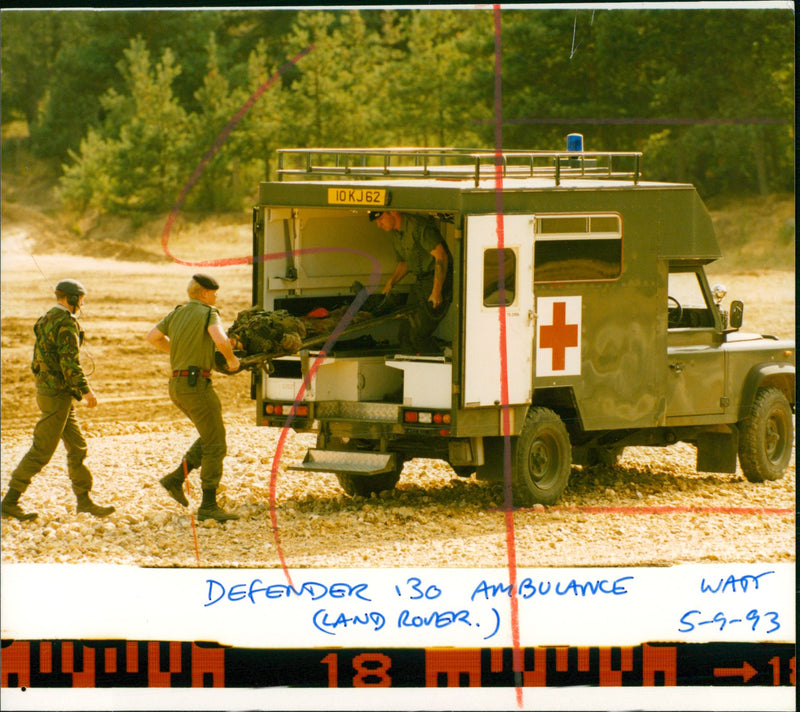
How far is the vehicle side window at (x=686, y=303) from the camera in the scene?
563 inches

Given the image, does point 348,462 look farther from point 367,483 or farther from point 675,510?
point 675,510

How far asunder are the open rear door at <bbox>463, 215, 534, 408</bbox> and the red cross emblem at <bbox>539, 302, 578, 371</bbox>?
0.18 meters

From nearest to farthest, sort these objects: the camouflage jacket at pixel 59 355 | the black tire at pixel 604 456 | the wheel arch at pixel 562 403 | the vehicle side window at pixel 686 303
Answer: the camouflage jacket at pixel 59 355
the wheel arch at pixel 562 403
the vehicle side window at pixel 686 303
the black tire at pixel 604 456

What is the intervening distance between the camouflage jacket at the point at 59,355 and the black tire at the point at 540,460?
10.8 feet

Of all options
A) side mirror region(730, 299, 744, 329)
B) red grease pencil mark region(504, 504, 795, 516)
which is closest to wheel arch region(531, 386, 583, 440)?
red grease pencil mark region(504, 504, 795, 516)

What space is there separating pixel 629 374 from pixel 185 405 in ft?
11.7

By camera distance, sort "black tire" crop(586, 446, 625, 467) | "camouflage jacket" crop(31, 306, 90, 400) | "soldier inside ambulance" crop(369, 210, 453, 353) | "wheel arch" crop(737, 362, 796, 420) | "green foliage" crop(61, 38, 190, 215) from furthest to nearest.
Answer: "green foliage" crop(61, 38, 190, 215) → "black tire" crop(586, 446, 625, 467) → "wheel arch" crop(737, 362, 796, 420) → "soldier inside ambulance" crop(369, 210, 453, 353) → "camouflage jacket" crop(31, 306, 90, 400)

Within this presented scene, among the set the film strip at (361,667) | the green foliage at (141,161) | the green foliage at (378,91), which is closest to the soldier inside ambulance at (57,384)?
the film strip at (361,667)

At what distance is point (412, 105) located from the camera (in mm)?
39844

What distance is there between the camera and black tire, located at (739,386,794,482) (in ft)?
48.5

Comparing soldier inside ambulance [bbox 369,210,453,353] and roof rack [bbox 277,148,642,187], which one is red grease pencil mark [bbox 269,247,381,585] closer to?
soldier inside ambulance [bbox 369,210,453,353]

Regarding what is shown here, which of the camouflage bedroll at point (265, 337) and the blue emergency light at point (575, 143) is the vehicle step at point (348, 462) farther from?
the blue emergency light at point (575, 143)

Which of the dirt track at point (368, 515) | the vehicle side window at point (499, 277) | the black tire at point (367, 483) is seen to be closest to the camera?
the dirt track at point (368, 515)

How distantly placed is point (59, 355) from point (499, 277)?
3.21 meters
